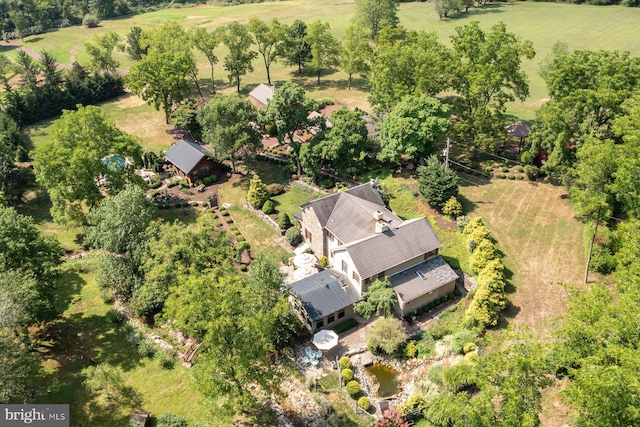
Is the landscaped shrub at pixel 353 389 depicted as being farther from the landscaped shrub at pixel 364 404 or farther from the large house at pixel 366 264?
the large house at pixel 366 264

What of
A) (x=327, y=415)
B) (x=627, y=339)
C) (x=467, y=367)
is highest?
(x=627, y=339)

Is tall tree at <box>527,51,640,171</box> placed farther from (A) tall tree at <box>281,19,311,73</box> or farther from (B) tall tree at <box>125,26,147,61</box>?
(B) tall tree at <box>125,26,147,61</box>

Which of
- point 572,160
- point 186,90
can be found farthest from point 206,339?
point 186,90

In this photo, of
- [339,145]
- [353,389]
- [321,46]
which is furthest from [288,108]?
[321,46]

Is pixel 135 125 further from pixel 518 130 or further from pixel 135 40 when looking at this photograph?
pixel 518 130

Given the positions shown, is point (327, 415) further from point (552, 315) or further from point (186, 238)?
point (552, 315)
